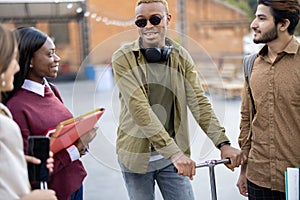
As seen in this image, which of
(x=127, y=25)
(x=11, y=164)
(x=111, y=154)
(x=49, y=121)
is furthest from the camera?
(x=127, y=25)

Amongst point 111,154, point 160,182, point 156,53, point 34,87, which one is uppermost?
point 156,53

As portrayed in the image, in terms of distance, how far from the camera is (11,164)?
1283mm

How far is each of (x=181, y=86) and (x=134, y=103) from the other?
11.0 inches

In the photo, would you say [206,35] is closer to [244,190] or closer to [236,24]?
[236,24]

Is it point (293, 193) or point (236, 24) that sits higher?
point (293, 193)

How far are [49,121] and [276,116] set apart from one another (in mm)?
946

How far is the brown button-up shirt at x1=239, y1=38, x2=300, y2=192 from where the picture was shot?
5.93 feet

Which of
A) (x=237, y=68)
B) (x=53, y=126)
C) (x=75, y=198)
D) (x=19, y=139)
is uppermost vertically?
(x=19, y=139)

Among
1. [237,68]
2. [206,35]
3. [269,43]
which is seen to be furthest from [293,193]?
[206,35]

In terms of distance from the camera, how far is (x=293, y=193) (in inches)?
64.3

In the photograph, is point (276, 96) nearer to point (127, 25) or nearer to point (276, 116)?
point (276, 116)

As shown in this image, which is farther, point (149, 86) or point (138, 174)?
point (138, 174)

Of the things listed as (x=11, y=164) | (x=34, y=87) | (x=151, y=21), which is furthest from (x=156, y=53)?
(x=11, y=164)

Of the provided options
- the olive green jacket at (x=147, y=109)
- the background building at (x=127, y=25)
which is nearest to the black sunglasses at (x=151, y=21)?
the olive green jacket at (x=147, y=109)
